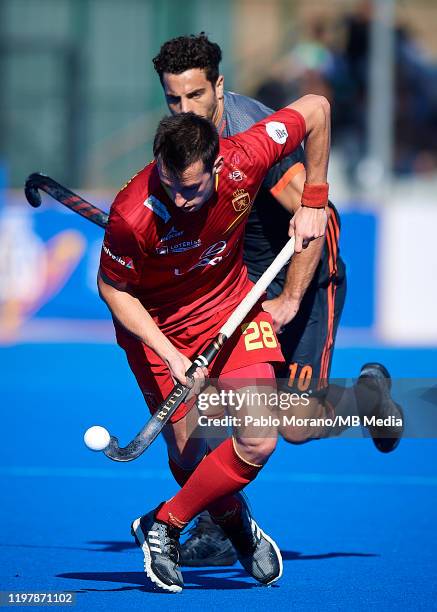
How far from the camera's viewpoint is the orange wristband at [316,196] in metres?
4.44

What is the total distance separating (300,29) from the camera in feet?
51.1

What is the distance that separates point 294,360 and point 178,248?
3.96ft

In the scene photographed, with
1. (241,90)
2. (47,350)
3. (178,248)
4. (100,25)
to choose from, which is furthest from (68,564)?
(100,25)

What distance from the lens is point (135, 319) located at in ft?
13.2

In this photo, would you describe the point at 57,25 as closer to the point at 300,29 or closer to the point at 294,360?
the point at 300,29

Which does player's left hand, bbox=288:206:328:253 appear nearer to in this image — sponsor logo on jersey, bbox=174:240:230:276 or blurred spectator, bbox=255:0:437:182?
sponsor logo on jersey, bbox=174:240:230:276

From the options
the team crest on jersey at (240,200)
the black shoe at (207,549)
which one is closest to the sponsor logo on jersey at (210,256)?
the team crest on jersey at (240,200)

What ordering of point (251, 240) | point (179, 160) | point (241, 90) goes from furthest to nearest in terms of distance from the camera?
point (241, 90)
point (251, 240)
point (179, 160)

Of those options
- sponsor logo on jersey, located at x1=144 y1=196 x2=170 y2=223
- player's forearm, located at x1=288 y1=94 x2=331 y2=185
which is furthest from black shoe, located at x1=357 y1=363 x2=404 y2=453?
sponsor logo on jersey, located at x1=144 y1=196 x2=170 y2=223

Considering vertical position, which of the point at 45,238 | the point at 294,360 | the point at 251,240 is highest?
the point at 251,240

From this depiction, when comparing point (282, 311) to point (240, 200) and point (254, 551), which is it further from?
point (254, 551)

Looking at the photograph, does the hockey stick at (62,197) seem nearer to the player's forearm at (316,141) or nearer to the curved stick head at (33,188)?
the curved stick head at (33,188)

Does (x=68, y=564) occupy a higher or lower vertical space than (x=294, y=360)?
lower

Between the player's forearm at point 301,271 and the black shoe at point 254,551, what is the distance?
0.86m
